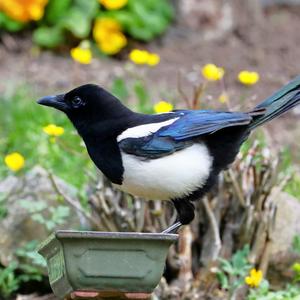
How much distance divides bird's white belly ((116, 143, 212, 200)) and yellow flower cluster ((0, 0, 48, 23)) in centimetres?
369

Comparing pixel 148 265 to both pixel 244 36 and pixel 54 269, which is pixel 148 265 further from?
pixel 244 36

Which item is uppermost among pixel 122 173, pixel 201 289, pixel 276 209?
pixel 122 173

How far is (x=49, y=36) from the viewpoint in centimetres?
770

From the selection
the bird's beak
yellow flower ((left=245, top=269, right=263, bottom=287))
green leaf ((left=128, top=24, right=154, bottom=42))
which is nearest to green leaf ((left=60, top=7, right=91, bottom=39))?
green leaf ((left=128, top=24, right=154, bottom=42))

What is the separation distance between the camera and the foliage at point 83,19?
25.0 feet

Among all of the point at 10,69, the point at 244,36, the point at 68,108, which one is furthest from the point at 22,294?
the point at 244,36

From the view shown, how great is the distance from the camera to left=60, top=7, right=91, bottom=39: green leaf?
24.8 ft

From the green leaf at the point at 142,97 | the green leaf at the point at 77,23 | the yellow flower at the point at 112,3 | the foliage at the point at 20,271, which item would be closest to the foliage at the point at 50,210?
the foliage at the point at 20,271

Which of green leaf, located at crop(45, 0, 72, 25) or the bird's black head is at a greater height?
green leaf, located at crop(45, 0, 72, 25)

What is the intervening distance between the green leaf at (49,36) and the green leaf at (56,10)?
0.07m

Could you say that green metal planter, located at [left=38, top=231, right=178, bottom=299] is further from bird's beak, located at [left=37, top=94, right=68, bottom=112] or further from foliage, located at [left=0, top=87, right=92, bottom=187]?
foliage, located at [left=0, top=87, right=92, bottom=187]

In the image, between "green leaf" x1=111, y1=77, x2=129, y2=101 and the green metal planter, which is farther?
"green leaf" x1=111, y1=77, x2=129, y2=101

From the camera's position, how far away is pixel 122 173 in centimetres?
397

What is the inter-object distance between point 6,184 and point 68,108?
3.58ft
